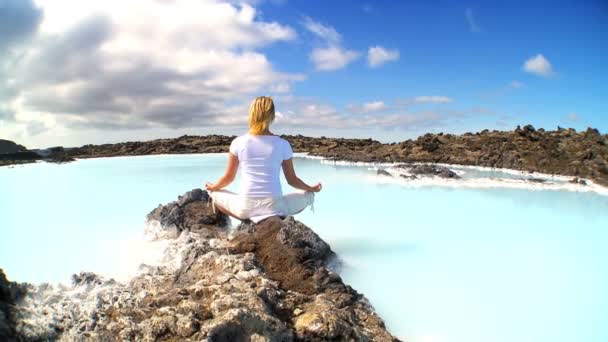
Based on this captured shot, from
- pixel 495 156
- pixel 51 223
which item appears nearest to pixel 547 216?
pixel 51 223

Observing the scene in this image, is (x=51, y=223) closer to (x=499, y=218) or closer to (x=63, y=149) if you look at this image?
(x=499, y=218)

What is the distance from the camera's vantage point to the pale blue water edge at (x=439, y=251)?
116 inches

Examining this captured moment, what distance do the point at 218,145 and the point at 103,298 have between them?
95.2 ft

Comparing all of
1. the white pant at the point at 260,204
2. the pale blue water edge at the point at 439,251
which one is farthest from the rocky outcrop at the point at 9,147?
the white pant at the point at 260,204

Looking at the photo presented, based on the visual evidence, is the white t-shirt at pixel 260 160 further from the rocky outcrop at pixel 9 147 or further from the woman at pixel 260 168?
the rocky outcrop at pixel 9 147

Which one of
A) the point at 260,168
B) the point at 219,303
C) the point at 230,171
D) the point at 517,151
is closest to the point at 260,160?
the point at 260,168

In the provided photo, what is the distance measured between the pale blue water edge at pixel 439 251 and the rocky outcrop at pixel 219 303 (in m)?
0.67

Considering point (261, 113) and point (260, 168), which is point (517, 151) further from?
point (261, 113)

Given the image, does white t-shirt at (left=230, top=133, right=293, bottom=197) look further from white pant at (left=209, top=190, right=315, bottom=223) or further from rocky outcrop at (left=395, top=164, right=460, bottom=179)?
rocky outcrop at (left=395, top=164, right=460, bottom=179)

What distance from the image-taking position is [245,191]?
377 centimetres

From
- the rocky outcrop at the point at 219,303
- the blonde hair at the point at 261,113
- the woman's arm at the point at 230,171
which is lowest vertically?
the rocky outcrop at the point at 219,303

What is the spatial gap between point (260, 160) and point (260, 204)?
0.43 metres

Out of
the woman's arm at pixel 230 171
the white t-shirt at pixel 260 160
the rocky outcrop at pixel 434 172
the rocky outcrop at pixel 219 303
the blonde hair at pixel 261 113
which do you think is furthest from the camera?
the rocky outcrop at pixel 434 172

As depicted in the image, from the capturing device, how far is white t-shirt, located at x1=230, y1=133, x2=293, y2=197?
365 centimetres
